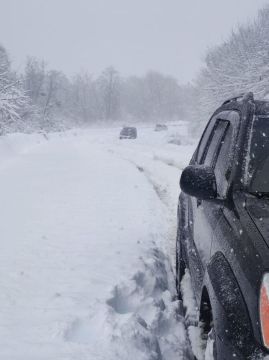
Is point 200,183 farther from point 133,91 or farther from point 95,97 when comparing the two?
point 133,91

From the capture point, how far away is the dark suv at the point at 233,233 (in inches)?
83.4

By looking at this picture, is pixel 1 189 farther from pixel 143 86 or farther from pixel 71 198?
pixel 143 86

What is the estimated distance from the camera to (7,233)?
22.4 feet

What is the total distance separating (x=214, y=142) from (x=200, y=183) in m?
1.26

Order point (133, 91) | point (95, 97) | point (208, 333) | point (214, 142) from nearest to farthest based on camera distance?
point (208, 333) < point (214, 142) < point (95, 97) < point (133, 91)

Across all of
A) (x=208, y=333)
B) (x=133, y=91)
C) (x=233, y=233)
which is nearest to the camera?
(x=233, y=233)

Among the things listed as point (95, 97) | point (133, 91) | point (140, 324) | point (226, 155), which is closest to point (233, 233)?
point (226, 155)

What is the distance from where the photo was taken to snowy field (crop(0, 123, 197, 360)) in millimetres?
3656

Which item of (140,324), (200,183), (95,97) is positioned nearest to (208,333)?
(200,183)

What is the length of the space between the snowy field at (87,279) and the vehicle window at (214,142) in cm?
163

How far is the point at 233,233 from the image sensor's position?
8.46ft

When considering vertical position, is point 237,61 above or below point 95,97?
above

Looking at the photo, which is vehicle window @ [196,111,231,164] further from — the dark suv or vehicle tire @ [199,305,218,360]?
vehicle tire @ [199,305,218,360]

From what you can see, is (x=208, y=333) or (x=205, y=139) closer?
(x=208, y=333)
